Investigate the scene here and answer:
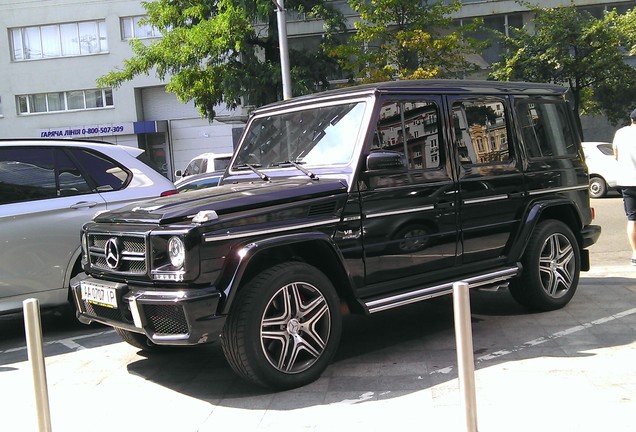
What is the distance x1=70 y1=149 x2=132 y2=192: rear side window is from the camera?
6292 millimetres

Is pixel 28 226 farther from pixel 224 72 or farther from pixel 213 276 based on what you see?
pixel 224 72

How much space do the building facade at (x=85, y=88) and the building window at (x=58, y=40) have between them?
51 mm

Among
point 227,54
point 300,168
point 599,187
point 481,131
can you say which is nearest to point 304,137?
point 300,168

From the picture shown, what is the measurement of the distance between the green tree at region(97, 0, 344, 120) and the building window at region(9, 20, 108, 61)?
42.4 ft

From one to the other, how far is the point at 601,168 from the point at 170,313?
15948mm

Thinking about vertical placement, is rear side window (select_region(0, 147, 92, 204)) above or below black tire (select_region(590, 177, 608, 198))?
above

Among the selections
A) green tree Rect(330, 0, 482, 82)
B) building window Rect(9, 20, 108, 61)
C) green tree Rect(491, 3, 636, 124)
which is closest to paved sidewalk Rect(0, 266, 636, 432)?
green tree Rect(330, 0, 482, 82)

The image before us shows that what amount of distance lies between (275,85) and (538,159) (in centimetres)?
1509

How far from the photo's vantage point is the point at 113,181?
252 inches

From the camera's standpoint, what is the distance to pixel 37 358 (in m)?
3.26

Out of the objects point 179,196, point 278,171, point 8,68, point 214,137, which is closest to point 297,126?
point 278,171

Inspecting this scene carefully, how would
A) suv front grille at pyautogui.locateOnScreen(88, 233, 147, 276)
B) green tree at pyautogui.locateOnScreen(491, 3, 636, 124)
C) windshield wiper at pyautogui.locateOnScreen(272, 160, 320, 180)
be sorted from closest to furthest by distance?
1. suv front grille at pyautogui.locateOnScreen(88, 233, 147, 276)
2. windshield wiper at pyautogui.locateOnScreen(272, 160, 320, 180)
3. green tree at pyautogui.locateOnScreen(491, 3, 636, 124)

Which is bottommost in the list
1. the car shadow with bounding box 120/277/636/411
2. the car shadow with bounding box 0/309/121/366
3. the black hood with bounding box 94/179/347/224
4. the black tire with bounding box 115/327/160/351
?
the car shadow with bounding box 0/309/121/366

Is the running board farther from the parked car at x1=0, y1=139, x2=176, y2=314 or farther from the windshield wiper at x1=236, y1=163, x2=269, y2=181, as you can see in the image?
the parked car at x1=0, y1=139, x2=176, y2=314
